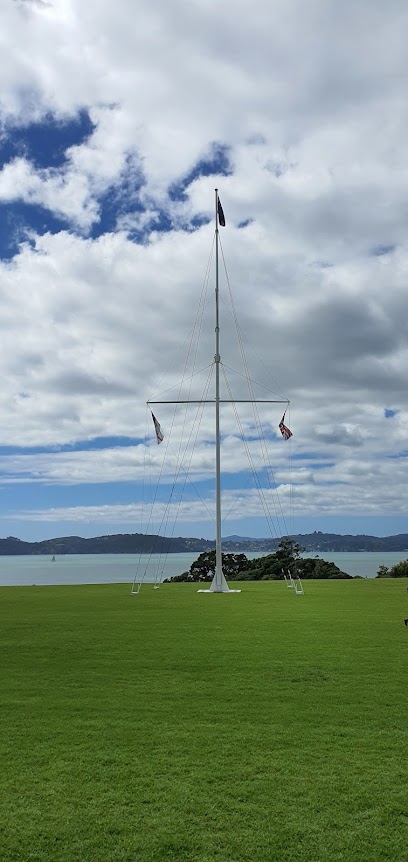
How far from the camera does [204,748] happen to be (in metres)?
7.27

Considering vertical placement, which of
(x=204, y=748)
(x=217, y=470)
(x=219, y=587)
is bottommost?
(x=204, y=748)

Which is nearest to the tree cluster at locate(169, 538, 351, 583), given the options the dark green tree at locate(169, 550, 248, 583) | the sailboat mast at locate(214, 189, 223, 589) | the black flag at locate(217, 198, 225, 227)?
the dark green tree at locate(169, 550, 248, 583)

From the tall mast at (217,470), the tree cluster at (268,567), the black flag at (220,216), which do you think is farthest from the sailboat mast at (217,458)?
the tree cluster at (268,567)

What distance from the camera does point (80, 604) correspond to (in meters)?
23.8

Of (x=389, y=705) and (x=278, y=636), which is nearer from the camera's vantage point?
(x=389, y=705)

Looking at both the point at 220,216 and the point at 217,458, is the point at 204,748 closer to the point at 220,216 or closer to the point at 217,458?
the point at 217,458

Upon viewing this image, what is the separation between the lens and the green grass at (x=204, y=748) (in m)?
5.37

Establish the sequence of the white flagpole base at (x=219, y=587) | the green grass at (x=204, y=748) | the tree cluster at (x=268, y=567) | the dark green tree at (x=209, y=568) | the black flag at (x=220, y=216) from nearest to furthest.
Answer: the green grass at (x=204, y=748), the white flagpole base at (x=219, y=587), the black flag at (x=220, y=216), the tree cluster at (x=268, y=567), the dark green tree at (x=209, y=568)

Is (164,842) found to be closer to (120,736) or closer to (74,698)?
(120,736)

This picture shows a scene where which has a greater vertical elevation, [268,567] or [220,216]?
[220,216]

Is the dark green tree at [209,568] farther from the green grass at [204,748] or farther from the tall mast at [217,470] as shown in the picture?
the green grass at [204,748]

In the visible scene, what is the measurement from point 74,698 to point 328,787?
14.1 feet

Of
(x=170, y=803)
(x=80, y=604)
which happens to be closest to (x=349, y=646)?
(x=170, y=803)

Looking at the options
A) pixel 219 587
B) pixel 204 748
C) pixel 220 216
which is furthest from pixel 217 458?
pixel 204 748
